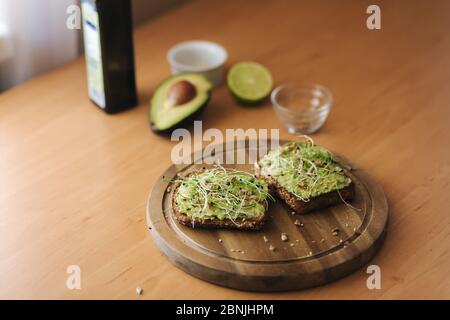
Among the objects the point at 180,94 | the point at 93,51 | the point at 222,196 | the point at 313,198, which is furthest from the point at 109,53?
the point at 313,198

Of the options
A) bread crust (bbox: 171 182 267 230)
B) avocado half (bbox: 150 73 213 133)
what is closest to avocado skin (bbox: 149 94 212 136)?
avocado half (bbox: 150 73 213 133)

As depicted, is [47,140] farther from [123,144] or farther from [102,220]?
[102,220]

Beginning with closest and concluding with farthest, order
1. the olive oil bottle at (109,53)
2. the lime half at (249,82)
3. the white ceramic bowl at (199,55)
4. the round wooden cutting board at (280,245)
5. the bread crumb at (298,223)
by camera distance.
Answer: the round wooden cutting board at (280,245) → the bread crumb at (298,223) → the olive oil bottle at (109,53) → the lime half at (249,82) → the white ceramic bowl at (199,55)

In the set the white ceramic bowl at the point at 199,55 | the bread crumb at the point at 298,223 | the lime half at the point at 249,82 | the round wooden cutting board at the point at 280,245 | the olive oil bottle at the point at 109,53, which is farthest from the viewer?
the white ceramic bowl at the point at 199,55

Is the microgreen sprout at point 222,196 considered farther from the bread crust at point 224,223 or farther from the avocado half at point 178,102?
the avocado half at point 178,102

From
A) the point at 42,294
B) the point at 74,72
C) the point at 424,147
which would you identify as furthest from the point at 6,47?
the point at 424,147

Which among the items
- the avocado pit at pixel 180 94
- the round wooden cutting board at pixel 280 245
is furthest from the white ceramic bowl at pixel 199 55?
the round wooden cutting board at pixel 280 245

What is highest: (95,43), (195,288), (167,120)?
(95,43)
